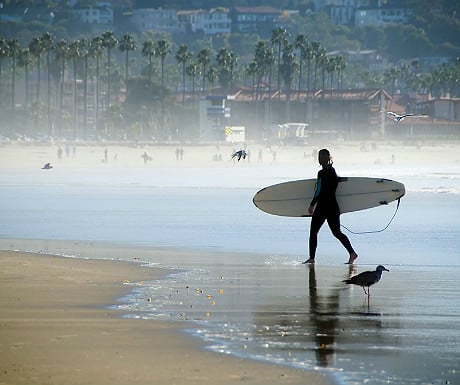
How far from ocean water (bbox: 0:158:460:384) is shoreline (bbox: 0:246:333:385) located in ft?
0.90

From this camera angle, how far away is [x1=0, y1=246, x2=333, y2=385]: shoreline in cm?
927

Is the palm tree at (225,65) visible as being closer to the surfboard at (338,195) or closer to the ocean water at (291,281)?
the ocean water at (291,281)

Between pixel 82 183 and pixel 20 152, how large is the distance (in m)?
44.8

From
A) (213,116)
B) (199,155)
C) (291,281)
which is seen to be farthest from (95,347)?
(213,116)

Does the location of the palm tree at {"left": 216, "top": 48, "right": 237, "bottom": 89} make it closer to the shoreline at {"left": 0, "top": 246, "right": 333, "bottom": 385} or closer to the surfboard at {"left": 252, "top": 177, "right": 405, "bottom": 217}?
the surfboard at {"left": 252, "top": 177, "right": 405, "bottom": 217}

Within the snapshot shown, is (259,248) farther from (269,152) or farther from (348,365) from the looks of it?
(269,152)

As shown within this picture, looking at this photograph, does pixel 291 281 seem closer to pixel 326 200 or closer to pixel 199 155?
pixel 326 200

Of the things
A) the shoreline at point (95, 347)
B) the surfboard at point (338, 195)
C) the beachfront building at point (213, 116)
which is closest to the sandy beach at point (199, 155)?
the beachfront building at point (213, 116)

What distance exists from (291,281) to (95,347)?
5233mm

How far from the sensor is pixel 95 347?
406 inches

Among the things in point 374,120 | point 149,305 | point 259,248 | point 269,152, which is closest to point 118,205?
point 259,248

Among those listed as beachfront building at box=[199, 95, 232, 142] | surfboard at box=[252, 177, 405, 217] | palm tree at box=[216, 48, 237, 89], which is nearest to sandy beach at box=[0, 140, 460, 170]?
beachfront building at box=[199, 95, 232, 142]

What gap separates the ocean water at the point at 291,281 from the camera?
1035cm

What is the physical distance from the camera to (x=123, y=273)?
1596 centimetres
